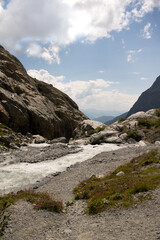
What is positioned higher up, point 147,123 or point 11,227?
point 147,123

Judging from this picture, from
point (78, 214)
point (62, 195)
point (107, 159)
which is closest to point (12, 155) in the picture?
point (107, 159)

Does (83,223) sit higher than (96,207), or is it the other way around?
(96,207)

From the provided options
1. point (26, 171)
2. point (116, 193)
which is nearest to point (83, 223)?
point (116, 193)

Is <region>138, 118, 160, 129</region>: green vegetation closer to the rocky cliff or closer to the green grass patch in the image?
the rocky cliff

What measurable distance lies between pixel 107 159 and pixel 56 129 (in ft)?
171

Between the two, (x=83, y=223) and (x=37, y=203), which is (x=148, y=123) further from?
(x=83, y=223)

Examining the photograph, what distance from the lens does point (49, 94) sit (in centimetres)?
10175

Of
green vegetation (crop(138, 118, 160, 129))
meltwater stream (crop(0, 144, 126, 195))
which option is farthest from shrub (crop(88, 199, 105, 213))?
green vegetation (crop(138, 118, 160, 129))

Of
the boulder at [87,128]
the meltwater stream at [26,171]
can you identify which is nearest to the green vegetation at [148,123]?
the boulder at [87,128]

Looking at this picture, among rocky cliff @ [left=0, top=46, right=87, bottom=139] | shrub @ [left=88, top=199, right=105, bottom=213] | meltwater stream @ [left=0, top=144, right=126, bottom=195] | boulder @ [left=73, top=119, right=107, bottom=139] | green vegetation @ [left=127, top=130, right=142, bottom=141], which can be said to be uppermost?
rocky cliff @ [left=0, top=46, right=87, bottom=139]

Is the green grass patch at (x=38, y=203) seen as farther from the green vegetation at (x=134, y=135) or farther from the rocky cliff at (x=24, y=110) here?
the rocky cliff at (x=24, y=110)

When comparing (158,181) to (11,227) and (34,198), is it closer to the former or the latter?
(34,198)


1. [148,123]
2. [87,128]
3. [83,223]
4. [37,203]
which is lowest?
[83,223]

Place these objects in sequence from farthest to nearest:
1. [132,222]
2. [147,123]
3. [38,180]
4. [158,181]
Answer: [147,123]
[38,180]
[158,181]
[132,222]
